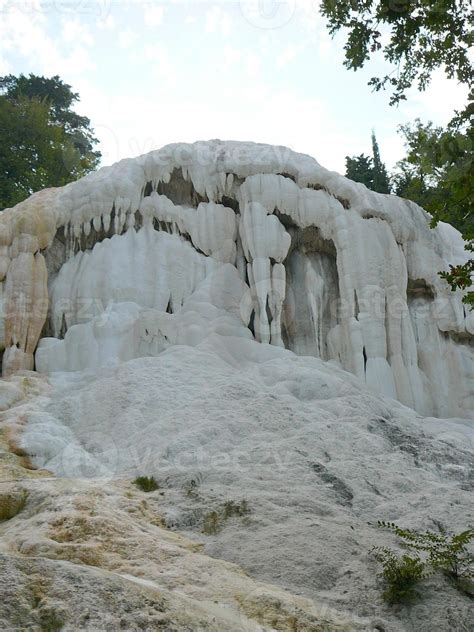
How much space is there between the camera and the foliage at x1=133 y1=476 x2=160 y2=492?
7758 millimetres

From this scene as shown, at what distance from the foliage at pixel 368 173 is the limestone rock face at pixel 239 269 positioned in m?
8.08

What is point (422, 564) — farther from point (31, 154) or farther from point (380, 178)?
point (31, 154)

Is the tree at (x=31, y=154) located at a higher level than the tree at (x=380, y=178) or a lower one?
higher

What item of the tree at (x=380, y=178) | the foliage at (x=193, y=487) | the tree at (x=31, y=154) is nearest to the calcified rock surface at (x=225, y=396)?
the foliage at (x=193, y=487)

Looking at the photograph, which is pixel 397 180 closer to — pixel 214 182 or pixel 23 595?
pixel 214 182

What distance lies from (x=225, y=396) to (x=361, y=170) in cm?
1636

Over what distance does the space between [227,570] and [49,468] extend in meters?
3.67

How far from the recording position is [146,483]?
7824 mm

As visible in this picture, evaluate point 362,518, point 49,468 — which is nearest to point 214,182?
point 49,468

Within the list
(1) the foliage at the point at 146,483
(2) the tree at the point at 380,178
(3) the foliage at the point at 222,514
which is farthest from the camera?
(2) the tree at the point at 380,178

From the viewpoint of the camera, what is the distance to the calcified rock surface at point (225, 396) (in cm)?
539

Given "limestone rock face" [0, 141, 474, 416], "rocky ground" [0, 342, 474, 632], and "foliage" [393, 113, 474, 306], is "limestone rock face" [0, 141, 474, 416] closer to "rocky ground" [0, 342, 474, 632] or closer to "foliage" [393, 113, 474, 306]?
"rocky ground" [0, 342, 474, 632]

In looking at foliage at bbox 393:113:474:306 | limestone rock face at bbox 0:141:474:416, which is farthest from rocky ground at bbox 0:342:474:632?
foliage at bbox 393:113:474:306

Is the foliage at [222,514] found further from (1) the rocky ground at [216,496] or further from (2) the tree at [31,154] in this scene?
(2) the tree at [31,154]
